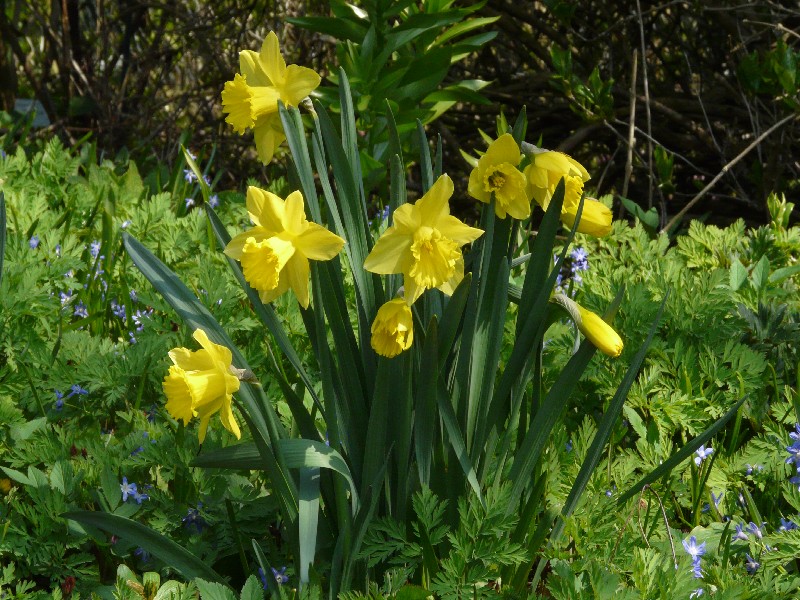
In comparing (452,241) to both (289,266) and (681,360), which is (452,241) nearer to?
(289,266)

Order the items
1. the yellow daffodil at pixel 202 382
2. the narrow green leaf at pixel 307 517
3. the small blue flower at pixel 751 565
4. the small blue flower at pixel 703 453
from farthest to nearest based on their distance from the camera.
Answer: the small blue flower at pixel 703 453
the small blue flower at pixel 751 565
the narrow green leaf at pixel 307 517
the yellow daffodil at pixel 202 382

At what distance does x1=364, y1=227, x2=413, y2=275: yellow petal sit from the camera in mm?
1212

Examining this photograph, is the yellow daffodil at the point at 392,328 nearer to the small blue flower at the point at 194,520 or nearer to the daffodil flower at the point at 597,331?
the daffodil flower at the point at 597,331

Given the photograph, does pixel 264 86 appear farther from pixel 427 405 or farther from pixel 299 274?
pixel 427 405

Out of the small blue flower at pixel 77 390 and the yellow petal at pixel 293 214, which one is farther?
the small blue flower at pixel 77 390

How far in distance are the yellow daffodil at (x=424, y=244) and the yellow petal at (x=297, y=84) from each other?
25 centimetres

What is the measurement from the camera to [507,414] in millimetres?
1477

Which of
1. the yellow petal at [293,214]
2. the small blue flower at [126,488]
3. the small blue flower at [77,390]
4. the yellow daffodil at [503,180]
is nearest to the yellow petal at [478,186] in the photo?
the yellow daffodil at [503,180]

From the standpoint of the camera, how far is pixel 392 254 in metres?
1.22

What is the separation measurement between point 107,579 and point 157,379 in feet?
1.41

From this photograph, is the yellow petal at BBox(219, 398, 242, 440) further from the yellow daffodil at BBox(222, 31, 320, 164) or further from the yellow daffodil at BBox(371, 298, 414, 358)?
the yellow daffodil at BBox(222, 31, 320, 164)

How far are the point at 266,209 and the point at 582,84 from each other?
7.78 feet

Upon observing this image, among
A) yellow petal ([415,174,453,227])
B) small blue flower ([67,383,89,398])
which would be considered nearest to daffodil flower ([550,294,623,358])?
yellow petal ([415,174,453,227])

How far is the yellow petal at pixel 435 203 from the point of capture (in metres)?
1.19
